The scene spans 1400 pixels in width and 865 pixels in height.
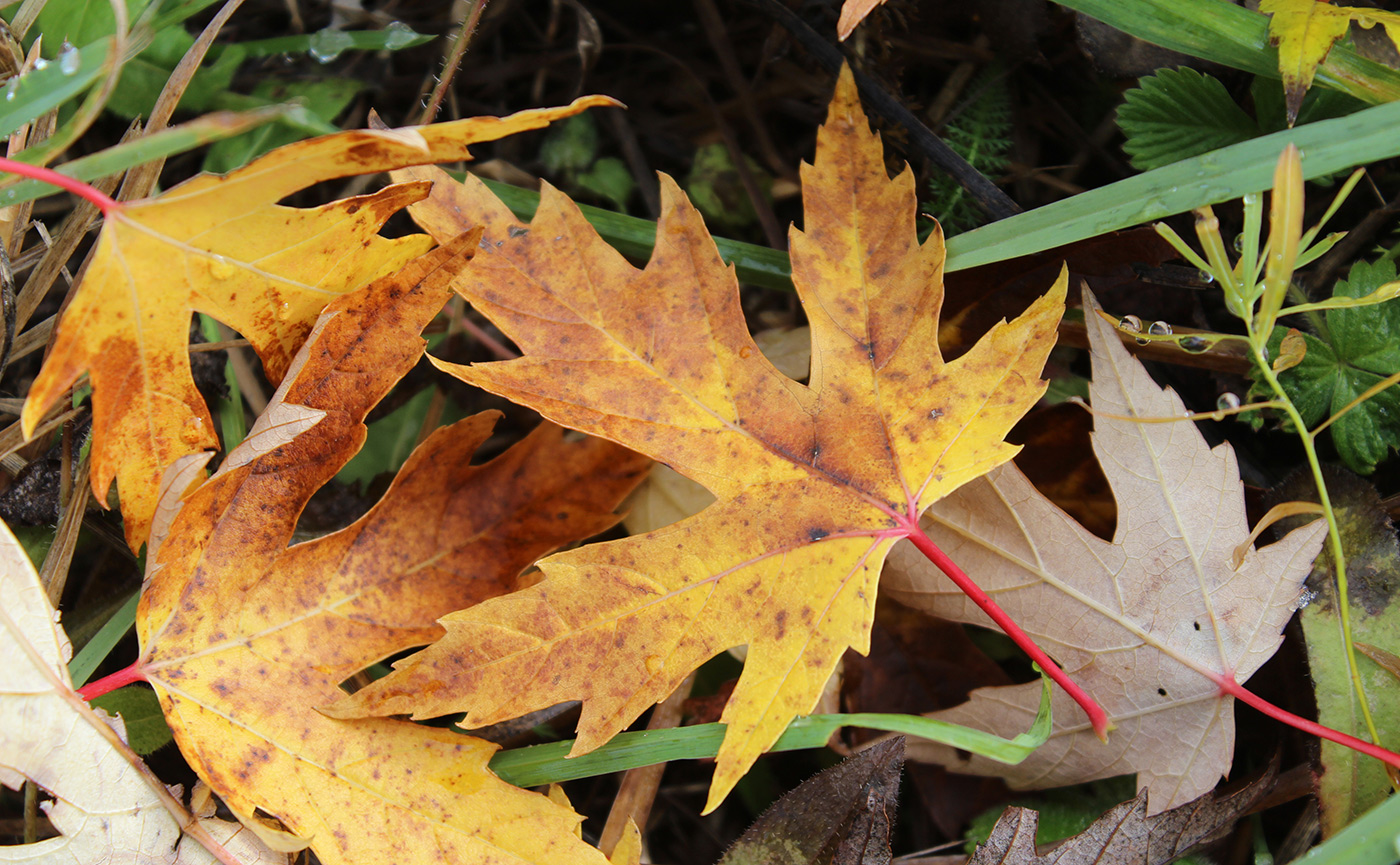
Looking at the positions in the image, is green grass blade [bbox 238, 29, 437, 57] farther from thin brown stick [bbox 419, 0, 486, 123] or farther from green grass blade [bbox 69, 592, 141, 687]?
green grass blade [bbox 69, 592, 141, 687]

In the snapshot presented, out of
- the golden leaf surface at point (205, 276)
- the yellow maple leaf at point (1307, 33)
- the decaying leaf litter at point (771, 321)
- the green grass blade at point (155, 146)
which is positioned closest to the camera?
the green grass blade at point (155, 146)

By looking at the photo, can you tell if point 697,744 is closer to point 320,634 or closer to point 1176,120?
point 320,634

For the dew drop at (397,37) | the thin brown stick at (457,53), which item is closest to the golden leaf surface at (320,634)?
the thin brown stick at (457,53)

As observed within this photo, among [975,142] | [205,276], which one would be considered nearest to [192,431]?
[205,276]

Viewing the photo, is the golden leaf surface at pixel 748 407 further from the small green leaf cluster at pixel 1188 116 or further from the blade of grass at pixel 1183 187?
the small green leaf cluster at pixel 1188 116

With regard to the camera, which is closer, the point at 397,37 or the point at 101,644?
the point at 101,644

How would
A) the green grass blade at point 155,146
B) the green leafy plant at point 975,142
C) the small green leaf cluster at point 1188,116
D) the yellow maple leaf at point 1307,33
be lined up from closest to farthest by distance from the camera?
the green grass blade at point 155,146
the yellow maple leaf at point 1307,33
the small green leaf cluster at point 1188,116
the green leafy plant at point 975,142

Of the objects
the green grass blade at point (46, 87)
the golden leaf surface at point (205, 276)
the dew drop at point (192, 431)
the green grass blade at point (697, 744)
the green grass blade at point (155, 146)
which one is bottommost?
the green grass blade at point (697, 744)
